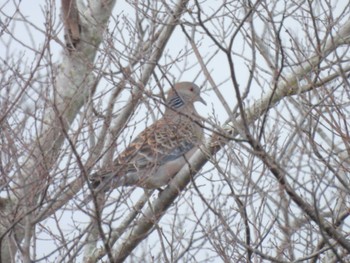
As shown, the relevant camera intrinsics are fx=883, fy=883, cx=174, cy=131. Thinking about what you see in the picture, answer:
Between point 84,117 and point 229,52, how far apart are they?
1.70 meters

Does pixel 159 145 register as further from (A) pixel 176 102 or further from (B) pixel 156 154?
(A) pixel 176 102

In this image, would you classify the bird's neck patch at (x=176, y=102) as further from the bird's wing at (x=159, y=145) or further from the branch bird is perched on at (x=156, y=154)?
the bird's wing at (x=159, y=145)

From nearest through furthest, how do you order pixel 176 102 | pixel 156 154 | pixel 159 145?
pixel 156 154
pixel 159 145
pixel 176 102

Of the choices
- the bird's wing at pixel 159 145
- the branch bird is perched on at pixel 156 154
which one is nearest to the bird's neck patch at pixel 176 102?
the branch bird is perched on at pixel 156 154

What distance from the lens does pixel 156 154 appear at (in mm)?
7723

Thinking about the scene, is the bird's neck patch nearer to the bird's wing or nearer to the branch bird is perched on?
the branch bird is perched on

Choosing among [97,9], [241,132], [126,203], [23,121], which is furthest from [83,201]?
[97,9]

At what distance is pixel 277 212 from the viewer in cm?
610

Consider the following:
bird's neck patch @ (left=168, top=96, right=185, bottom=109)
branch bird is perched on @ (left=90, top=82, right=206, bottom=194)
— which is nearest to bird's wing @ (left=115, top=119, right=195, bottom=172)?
branch bird is perched on @ (left=90, top=82, right=206, bottom=194)

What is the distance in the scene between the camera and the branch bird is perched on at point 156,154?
6855mm

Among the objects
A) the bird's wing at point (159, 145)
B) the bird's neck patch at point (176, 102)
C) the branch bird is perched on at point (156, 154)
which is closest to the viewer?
the branch bird is perched on at point (156, 154)

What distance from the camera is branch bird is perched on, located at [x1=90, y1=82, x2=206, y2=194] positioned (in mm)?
6855

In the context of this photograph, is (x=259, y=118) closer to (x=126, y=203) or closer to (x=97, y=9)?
(x=126, y=203)

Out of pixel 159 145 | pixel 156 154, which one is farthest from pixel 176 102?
pixel 156 154
